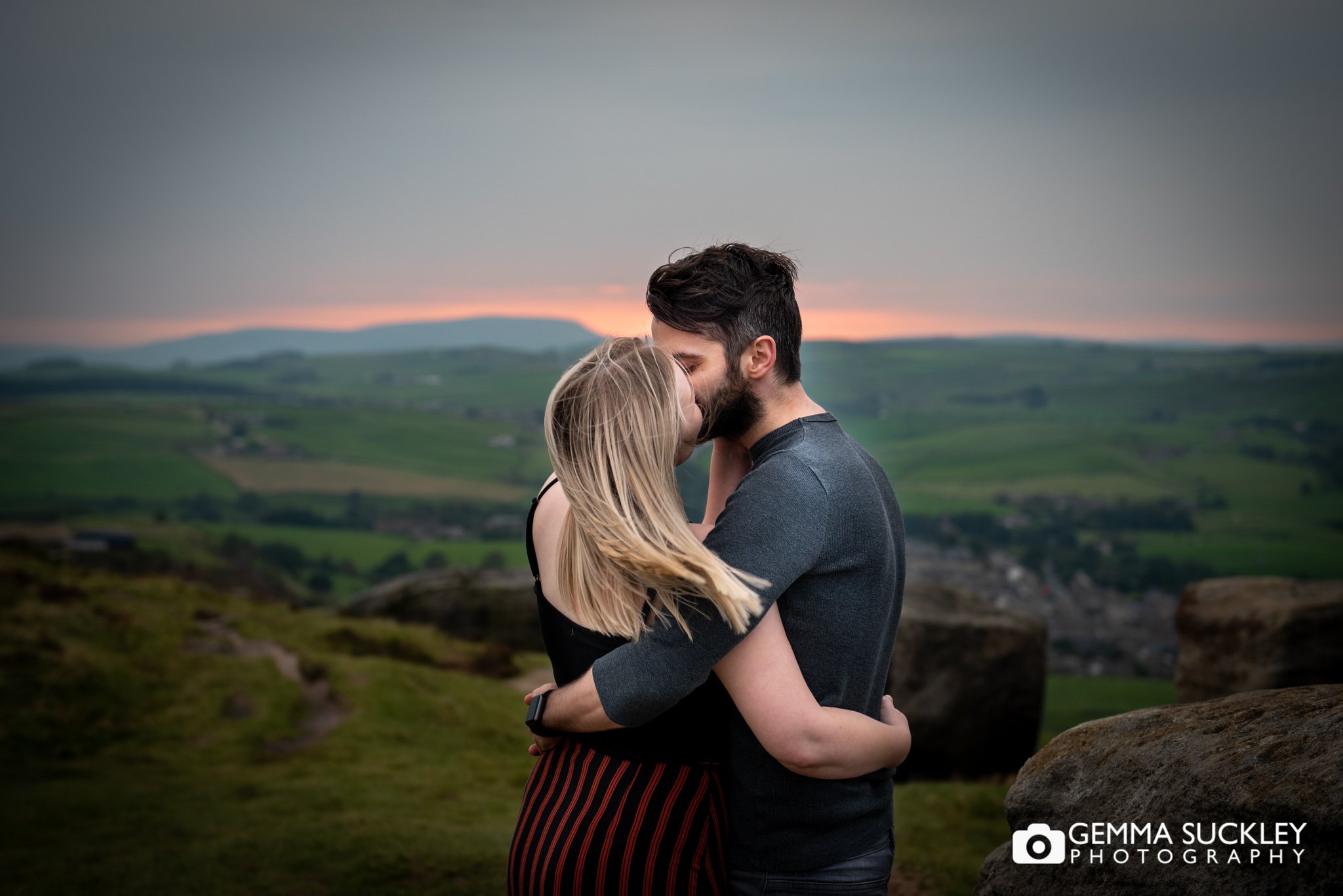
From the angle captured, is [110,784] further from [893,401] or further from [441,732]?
[893,401]

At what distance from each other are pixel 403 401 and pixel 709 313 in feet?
412

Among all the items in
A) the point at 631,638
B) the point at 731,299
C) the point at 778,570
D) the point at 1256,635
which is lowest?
the point at 1256,635

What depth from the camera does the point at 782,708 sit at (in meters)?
2.62

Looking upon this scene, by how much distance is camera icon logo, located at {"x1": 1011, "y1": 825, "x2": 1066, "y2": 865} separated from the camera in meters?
3.44

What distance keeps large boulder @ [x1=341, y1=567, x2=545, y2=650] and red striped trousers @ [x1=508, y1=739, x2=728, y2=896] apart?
19.5 m

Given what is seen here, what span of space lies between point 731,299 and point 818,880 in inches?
77.2

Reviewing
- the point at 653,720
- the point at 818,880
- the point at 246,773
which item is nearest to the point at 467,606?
the point at 246,773

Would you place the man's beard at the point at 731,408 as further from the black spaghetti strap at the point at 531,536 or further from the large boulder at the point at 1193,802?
the large boulder at the point at 1193,802

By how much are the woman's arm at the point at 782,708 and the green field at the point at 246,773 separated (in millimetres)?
5430

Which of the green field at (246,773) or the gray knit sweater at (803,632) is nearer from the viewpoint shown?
the gray knit sweater at (803,632)

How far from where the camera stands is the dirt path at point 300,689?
1255 cm

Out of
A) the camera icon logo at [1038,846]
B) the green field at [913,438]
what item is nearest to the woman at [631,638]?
the camera icon logo at [1038,846]

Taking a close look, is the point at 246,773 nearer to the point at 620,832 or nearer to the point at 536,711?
the point at 536,711

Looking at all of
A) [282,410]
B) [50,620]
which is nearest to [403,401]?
[282,410]
